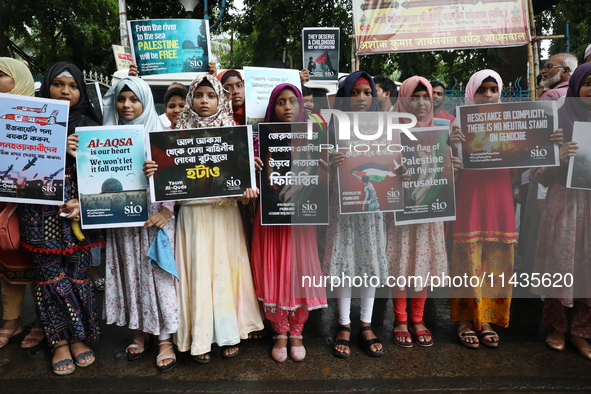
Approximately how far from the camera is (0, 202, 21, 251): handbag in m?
2.70

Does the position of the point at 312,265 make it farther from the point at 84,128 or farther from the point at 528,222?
the point at 528,222

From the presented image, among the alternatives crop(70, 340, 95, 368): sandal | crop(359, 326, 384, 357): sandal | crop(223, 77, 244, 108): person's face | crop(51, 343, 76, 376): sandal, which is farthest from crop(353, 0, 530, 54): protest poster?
crop(51, 343, 76, 376): sandal

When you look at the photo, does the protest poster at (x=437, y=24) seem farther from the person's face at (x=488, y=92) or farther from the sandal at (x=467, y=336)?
the sandal at (x=467, y=336)

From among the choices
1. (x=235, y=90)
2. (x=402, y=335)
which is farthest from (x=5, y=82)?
(x=402, y=335)

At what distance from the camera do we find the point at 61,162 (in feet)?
8.68

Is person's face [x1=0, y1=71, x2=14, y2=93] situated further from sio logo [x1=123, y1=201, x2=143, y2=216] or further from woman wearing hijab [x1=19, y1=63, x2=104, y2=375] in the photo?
sio logo [x1=123, y1=201, x2=143, y2=216]

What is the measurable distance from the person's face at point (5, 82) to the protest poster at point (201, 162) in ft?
3.65

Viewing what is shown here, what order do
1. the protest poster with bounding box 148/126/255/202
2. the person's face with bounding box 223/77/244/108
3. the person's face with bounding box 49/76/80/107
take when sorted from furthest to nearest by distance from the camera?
the person's face with bounding box 223/77/244/108
the person's face with bounding box 49/76/80/107
the protest poster with bounding box 148/126/255/202

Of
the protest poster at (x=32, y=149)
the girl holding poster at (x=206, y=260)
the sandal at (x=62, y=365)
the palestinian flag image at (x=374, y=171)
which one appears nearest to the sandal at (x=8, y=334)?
the sandal at (x=62, y=365)

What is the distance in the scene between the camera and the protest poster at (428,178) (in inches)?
115

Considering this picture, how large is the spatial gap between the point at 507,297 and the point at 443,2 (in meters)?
5.01

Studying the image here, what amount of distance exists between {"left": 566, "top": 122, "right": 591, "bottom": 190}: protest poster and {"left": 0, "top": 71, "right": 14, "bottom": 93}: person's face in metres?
4.10

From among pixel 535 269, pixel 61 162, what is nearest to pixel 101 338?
pixel 61 162

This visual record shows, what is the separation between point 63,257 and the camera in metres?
2.84
